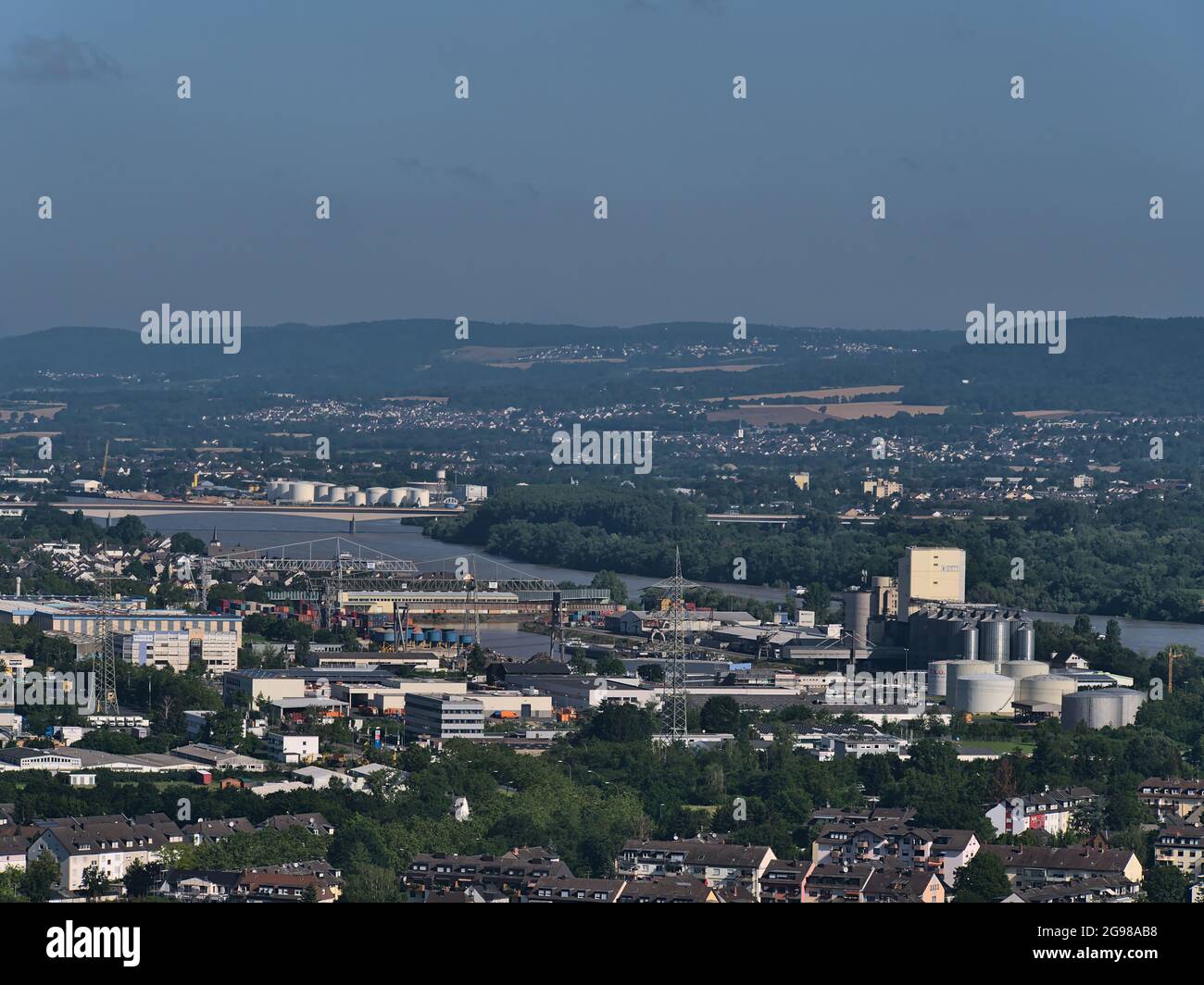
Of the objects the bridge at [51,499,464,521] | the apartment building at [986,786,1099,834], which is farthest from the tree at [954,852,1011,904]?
the bridge at [51,499,464,521]

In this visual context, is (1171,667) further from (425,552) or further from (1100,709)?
(425,552)

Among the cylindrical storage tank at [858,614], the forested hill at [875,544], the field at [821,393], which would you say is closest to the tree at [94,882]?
the cylindrical storage tank at [858,614]

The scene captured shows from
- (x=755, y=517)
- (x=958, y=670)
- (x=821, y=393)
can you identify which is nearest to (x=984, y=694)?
(x=958, y=670)

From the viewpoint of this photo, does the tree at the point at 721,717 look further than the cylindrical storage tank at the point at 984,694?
No

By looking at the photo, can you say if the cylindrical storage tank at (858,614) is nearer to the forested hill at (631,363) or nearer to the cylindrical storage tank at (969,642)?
the cylindrical storage tank at (969,642)

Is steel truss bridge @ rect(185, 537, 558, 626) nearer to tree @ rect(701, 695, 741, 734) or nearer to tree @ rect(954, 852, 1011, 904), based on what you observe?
tree @ rect(701, 695, 741, 734)

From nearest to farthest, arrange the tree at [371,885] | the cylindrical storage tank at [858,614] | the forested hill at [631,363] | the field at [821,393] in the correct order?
the tree at [371,885]
the cylindrical storage tank at [858,614]
the field at [821,393]
the forested hill at [631,363]
